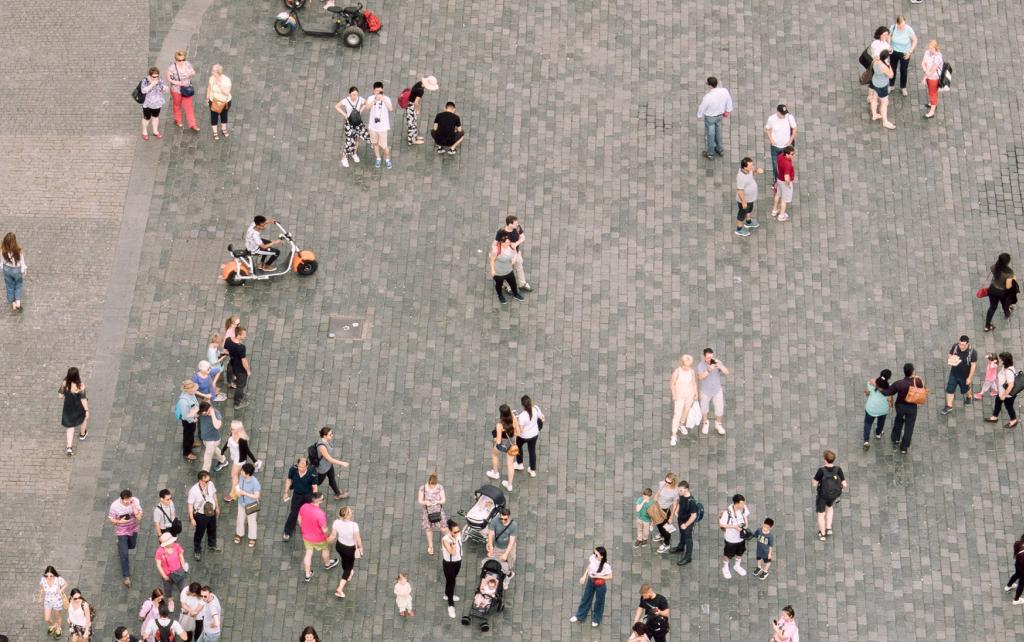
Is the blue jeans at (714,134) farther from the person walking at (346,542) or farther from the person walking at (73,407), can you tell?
the person walking at (73,407)

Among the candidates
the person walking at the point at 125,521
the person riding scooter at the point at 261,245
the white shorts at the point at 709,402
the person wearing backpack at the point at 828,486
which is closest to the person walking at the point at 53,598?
the person walking at the point at 125,521

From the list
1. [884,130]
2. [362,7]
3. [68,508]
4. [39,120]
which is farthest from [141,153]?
[884,130]

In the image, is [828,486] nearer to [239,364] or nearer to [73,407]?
[239,364]

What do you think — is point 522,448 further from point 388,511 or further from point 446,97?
point 446,97

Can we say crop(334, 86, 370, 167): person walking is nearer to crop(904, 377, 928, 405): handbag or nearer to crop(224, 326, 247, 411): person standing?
crop(224, 326, 247, 411): person standing

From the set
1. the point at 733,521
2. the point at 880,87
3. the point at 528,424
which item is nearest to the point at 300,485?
the point at 528,424

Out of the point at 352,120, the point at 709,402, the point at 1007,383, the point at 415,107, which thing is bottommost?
the point at 709,402

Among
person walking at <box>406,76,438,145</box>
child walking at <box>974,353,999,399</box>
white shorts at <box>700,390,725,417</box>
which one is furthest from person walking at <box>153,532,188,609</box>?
child walking at <box>974,353,999,399</box>
